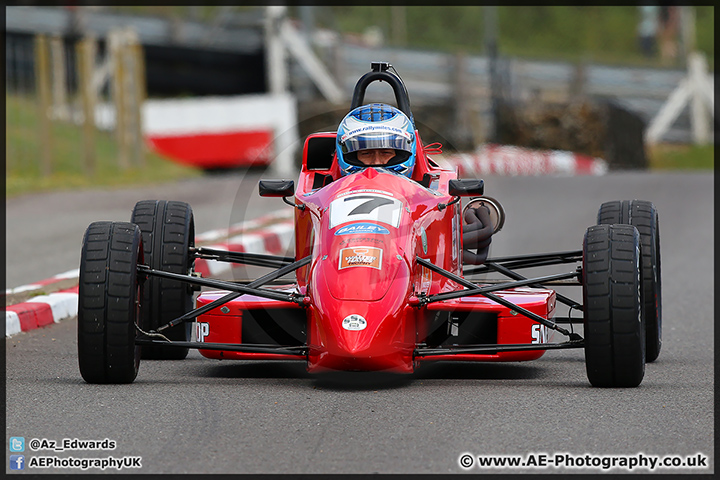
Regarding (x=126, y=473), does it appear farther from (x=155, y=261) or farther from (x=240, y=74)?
(x=240, y=74)

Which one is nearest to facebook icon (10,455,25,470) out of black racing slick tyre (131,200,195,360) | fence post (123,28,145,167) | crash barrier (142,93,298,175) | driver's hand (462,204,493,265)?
black racing slick tyre (131,200,195,360)

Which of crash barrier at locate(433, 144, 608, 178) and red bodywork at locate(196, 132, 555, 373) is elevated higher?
crash barrier at locate(433, 144, 608, 178)

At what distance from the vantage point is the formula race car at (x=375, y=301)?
20.6 feet

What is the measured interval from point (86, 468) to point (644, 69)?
4521cm

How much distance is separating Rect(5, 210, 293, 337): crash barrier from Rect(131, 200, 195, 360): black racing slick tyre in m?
1.38

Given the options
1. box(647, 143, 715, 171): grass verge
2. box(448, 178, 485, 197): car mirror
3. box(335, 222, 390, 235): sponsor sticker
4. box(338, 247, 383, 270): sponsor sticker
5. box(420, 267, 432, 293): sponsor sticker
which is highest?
box(647, 143, 715, 171): grass verge

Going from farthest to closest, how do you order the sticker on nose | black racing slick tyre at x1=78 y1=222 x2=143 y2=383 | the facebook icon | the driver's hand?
1. the driver's hand
2. black racing slick tyre at x1=78 y1=222 x2=143 y2=383
3. the sticker on nose
4. the facebook icon

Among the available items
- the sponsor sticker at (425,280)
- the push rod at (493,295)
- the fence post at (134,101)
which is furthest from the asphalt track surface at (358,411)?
the fence post at (134,101)

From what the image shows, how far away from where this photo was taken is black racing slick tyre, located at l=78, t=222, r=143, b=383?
6324mm

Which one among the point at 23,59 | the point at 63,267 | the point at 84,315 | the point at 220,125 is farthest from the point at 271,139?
the point at 84,315

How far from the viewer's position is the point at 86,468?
4.71 meters

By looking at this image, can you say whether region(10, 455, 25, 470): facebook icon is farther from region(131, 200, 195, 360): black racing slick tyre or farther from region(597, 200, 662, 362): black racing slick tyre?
region(597, 200, 662, 362): black racing slick tyre

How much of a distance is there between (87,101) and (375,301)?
766 inches

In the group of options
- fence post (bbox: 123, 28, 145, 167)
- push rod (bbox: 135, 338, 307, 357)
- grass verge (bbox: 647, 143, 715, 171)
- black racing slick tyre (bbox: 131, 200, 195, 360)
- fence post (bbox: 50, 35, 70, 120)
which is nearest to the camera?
push rod (bbox: 135, 338, 307, 357)
